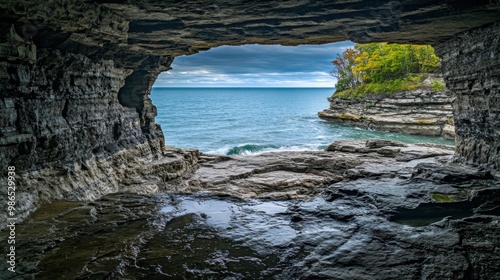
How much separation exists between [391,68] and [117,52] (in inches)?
1652

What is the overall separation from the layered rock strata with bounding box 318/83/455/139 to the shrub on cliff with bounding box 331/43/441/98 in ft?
5.48

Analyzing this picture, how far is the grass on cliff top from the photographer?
126ft

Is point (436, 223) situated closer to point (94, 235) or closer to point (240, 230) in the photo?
point (240, 230)

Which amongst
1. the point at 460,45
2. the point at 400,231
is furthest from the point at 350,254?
the point at 460,45

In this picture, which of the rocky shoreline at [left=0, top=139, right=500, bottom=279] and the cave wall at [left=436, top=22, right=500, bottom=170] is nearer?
the rocky shoreline at [left=0, top=139, right=500, bottom=279]

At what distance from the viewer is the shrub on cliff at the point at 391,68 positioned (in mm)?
42062

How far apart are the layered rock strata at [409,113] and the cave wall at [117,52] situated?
26350mm

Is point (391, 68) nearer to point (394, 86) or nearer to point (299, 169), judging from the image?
point (394, 86)

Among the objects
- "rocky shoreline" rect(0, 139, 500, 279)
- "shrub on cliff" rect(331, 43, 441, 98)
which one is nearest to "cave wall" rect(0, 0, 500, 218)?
"rocky shoreline" rect(0, 139, 500, 279)

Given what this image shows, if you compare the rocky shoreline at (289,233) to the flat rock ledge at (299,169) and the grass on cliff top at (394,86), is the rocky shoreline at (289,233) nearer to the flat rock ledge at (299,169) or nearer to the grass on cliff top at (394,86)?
the flat rock ledge at (299,169)

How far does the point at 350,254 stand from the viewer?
612 centimetres

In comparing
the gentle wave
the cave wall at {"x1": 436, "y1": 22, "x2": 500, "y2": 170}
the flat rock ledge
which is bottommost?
the gentle wave

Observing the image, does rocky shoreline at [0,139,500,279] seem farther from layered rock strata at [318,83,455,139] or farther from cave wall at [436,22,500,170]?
layered rock strata at [318,83,455,139]

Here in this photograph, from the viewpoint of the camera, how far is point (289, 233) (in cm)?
739
